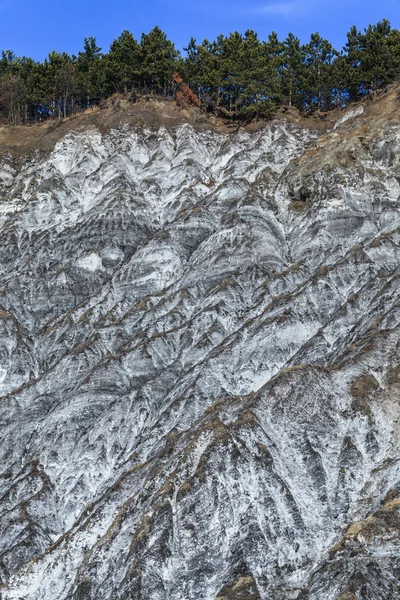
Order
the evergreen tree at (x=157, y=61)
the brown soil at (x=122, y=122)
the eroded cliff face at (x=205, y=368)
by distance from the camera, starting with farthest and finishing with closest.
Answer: the evergreen tree at (x=157, y=61) < the brown soil at (x=122, y=122) < the eroded cliff face at (x=205, y=368)

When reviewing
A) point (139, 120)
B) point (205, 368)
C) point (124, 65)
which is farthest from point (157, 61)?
point (205, 368)

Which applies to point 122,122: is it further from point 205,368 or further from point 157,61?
point 205,368

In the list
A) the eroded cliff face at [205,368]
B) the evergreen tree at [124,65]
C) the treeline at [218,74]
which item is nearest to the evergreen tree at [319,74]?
the treeline at [218,74]

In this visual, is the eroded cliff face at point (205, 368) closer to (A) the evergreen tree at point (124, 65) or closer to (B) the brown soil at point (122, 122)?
(B) the brown soil at point (122, 122)

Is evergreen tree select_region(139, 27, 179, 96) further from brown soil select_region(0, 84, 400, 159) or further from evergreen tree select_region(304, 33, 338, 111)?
evergreen tree select_region(304, 33, 338, 111)

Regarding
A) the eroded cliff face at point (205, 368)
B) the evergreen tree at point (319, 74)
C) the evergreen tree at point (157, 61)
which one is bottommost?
the eroded cliff face at point (205, 368)
